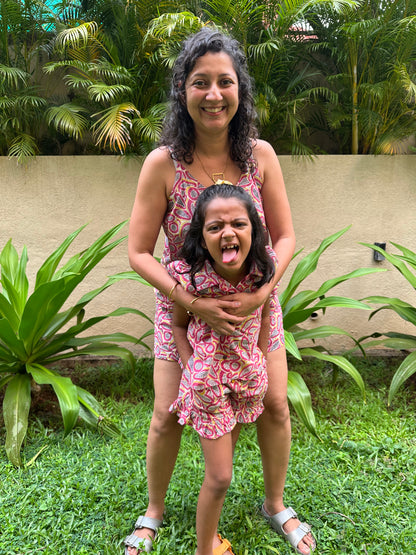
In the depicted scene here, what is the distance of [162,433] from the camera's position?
192cm

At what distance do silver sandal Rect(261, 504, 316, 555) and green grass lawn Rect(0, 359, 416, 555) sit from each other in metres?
0.03

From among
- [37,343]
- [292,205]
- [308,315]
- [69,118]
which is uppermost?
[69,118]

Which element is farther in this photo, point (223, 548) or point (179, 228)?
point (223, 548)

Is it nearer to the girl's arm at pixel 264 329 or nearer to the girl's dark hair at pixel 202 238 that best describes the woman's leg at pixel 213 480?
the girl's arm at pixel 264 329

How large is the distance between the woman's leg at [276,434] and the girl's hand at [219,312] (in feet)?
1.13

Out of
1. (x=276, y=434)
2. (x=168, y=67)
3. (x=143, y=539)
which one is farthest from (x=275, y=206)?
(x=168, y=67)

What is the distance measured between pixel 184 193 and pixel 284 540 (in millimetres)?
1556

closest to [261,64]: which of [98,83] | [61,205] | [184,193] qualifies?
[98,83]

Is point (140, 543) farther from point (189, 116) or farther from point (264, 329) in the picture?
point (189, 116)

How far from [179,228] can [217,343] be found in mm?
461

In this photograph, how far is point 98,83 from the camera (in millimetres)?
3590

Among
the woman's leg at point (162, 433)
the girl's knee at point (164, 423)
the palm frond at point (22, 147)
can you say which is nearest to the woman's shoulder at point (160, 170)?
the woman's leg at point (162, 433)

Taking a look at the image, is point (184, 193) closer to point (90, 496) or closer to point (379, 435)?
point (90, 496)

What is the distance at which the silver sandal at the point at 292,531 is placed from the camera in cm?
203
